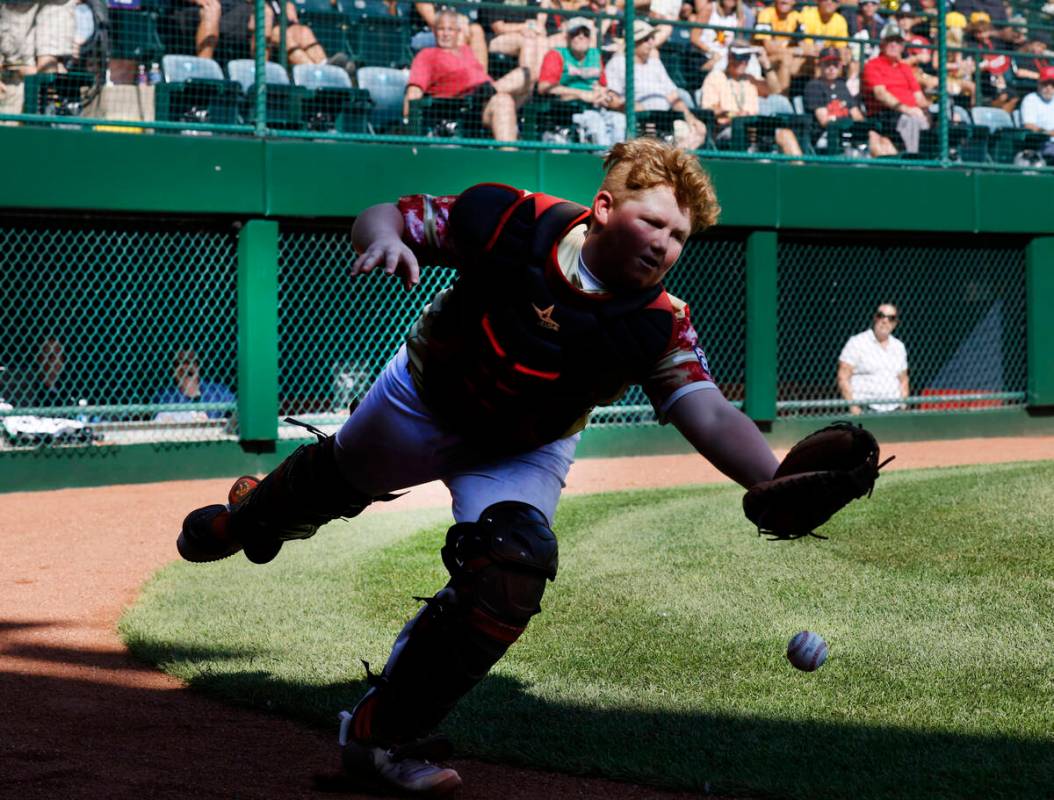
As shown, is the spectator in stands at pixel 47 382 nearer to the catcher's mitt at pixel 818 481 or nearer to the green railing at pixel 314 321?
the green railing at pixel 314 321

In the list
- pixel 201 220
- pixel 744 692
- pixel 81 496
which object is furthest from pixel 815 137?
pixel 744 692

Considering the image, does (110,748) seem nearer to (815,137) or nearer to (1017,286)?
(815,137)

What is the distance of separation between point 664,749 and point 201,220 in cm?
834

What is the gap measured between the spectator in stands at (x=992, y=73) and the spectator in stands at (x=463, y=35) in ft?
21.6

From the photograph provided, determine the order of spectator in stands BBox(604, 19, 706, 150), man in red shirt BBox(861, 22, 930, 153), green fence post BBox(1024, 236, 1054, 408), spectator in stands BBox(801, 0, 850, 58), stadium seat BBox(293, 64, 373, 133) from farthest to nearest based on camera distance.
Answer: green fence post BBox(1024, 236, 1054, 408) → spectator in stands BBox(801, 0, 850, 58) → man in red shirt BBox(861, 22, 930, 153) → spectator in stands BBox(604, 19, 706, 150) → stadium seat BBox(293, 64, 373, 133)

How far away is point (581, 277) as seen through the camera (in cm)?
356

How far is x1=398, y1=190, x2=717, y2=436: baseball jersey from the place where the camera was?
11.6 ft

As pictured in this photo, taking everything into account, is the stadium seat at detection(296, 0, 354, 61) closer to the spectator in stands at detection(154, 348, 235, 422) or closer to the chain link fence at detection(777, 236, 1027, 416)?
the spectator in stands at detection(154, 348, 235, 422)

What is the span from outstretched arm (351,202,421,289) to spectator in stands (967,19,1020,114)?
13.4 meters

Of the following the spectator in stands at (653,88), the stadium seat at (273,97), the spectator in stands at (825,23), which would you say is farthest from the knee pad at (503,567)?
the spectator in stands at (825,23)

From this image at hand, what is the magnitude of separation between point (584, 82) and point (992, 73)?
5.78 metres

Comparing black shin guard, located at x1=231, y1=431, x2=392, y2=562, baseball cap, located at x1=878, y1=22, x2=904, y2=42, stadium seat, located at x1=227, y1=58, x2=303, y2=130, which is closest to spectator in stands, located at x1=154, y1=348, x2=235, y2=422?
stadium seat, located at x1=227, y1=58, x2=303, y2=130

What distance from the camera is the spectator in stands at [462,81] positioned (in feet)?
38.7

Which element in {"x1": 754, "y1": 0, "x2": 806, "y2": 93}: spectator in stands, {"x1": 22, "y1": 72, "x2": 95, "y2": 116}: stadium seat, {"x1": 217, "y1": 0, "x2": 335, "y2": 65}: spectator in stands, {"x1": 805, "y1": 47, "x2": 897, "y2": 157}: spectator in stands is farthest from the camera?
{"x1": 805, "y1": 47, "x2": 897, "y2": 157}: spectator in stands
